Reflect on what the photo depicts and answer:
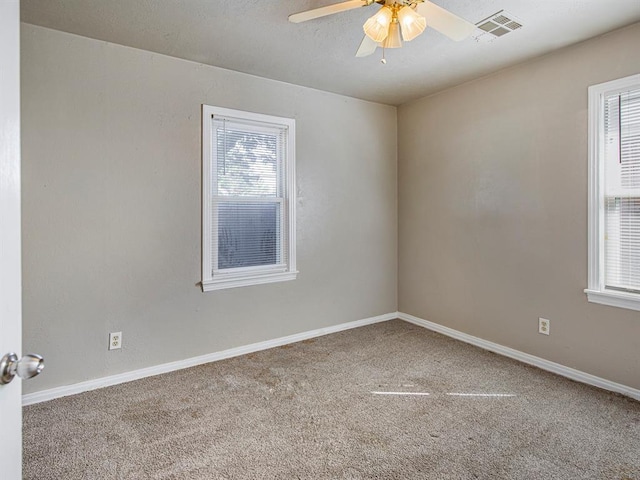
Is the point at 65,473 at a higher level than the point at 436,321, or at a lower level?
lower

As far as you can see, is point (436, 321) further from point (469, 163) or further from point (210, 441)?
point (210, 441)

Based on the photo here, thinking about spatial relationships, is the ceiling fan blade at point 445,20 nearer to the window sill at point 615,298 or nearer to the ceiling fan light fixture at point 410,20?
the ceiling fan light fixture at point 410,20

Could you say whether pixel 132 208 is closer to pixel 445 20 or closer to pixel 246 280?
pixel 246 280

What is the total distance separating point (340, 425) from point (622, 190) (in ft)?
8.18

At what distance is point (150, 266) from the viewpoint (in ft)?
9.33

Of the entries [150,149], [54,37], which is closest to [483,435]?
[150,149]

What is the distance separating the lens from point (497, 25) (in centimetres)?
240

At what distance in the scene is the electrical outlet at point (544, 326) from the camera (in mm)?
2926

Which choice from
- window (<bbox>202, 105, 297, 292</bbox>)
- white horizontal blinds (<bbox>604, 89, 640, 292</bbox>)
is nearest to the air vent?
white horizontal blinds (<bbox>604, 89, 640, 292</bbox>)

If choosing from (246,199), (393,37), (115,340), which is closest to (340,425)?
(115,340)

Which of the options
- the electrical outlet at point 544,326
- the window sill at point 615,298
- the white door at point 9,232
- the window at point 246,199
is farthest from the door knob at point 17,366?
the electrical outlet at point 544,326

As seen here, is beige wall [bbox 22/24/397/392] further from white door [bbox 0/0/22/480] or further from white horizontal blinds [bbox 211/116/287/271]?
white door [bbox 0/0/22/480]

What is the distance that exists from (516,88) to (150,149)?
306cm

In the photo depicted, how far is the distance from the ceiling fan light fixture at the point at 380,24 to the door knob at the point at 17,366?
190cm
